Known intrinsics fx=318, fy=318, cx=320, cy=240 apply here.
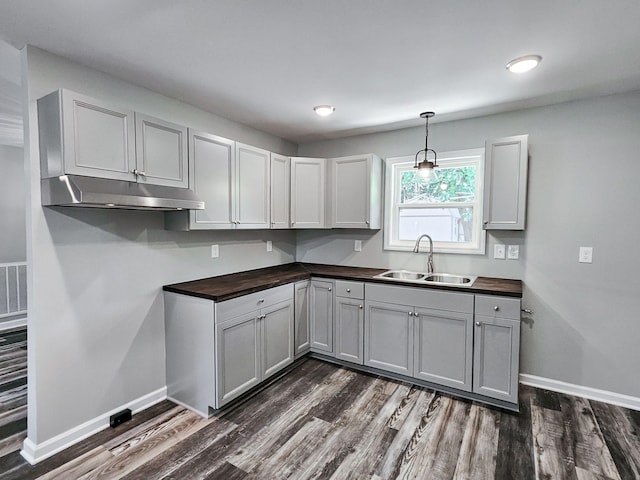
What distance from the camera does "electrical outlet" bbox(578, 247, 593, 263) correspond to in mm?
2639

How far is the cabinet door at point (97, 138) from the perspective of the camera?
5.95ft

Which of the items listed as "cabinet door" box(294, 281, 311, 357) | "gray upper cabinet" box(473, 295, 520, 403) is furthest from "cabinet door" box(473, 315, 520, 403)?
"cabinet door" box(294, 281, 311, 357)

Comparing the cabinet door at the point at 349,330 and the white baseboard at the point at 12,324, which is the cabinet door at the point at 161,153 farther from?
the white baseboard at the point at 12,324

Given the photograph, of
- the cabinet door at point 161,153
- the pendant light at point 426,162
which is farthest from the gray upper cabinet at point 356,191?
the cabinet door at point 161,153

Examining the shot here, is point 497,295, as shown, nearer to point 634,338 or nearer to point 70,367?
point 634,338

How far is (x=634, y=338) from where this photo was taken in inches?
99.3

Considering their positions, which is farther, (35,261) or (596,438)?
→ (596,438)

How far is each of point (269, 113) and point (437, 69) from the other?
154 centimetres

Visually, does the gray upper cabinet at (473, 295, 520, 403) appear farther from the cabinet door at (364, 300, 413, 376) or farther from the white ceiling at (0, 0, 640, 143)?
the white ceiling at (0, 0, 640, 143)

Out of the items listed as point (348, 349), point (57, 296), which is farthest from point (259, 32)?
point (348, 349)

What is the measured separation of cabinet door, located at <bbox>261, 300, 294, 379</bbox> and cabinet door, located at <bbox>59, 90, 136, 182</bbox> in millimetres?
1536

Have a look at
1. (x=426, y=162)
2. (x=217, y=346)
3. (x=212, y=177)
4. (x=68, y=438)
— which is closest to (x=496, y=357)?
(x=426, y=162)

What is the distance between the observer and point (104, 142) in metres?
1.97

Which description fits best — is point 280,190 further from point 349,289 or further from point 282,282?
point 349,289
